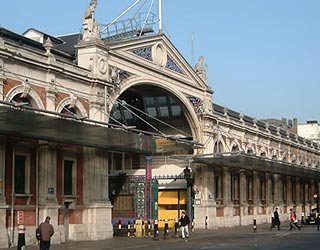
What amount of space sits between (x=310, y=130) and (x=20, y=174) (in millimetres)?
95554

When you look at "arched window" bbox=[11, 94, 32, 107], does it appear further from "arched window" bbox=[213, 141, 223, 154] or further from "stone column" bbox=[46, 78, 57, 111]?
"arched window" bbox=[213, 141, 223, 154]

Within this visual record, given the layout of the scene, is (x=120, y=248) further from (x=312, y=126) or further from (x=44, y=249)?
(x=312, y=126)

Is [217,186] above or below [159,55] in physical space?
below

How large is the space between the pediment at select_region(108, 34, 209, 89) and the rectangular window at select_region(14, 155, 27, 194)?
9.92 m

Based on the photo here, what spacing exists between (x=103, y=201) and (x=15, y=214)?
24.5 feet

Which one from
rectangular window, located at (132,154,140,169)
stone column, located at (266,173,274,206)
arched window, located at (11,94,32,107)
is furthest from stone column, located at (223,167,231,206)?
arched window, located at (11,94,32,107)

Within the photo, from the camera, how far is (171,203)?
5409 cm

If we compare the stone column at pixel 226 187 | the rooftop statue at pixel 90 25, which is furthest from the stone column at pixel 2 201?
the stone column at pixel 226 187

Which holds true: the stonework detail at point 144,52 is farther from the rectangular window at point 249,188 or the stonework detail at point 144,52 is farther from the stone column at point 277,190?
the stone column at point 277,190

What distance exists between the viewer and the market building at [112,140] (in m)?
31.2

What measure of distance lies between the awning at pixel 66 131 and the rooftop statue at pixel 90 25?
20.6ft

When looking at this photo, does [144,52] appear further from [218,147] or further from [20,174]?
[218,147]

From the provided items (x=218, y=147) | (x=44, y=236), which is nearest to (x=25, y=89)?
(x=44, y=236)

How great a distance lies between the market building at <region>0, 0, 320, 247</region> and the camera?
103 ft
